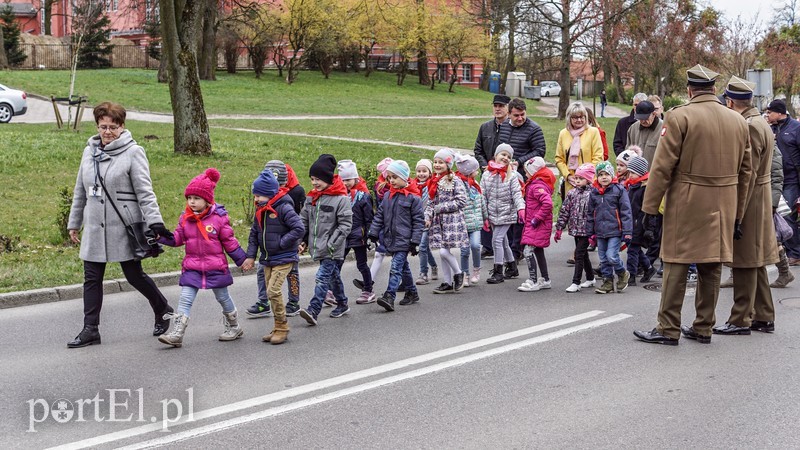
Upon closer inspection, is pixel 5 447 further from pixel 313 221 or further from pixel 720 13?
pixel 720 13

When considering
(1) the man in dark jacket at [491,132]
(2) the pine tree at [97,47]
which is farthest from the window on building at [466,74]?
(1) the man in dark jacket at [491,132]

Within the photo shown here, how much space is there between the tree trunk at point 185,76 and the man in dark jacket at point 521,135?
31.2ft

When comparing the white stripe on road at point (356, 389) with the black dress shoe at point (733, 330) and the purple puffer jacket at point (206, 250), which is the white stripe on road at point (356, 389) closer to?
the black dress shoe at point (733, 330)

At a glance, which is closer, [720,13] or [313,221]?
[313,221]

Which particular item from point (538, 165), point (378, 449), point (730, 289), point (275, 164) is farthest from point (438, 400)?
point (730, 289)

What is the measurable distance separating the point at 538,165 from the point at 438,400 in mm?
4890

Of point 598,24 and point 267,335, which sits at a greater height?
point 598,24

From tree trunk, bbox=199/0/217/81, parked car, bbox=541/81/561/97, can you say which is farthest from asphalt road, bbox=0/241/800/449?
parked car, bbox=541/81/561/97

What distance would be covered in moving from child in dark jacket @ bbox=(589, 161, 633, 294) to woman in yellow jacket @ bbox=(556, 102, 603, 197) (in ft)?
4.89

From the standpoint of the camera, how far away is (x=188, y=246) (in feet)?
24.8

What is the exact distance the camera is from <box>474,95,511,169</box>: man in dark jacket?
11758 millimetres

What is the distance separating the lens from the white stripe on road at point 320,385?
17.9 feet

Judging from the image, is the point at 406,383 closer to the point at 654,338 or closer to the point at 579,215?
the point at 654,338

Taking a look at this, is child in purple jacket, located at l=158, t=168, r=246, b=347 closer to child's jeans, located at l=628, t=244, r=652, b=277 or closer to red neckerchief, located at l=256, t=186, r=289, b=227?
red neckerchief, located at l=256, t=186, r=289, b=227
